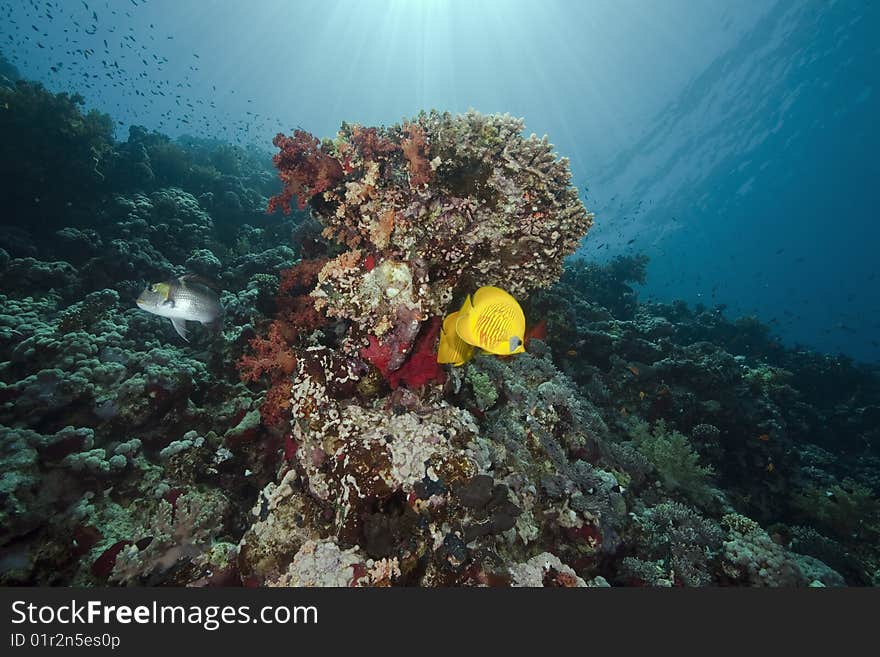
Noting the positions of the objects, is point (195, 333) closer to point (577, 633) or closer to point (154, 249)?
point (154, 249)

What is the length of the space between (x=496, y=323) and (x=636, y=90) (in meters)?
63.8

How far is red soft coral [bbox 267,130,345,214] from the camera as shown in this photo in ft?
11.3

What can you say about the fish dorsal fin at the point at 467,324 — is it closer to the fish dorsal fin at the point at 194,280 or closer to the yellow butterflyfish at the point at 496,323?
the yellow butterflyfish at the point at 496,323

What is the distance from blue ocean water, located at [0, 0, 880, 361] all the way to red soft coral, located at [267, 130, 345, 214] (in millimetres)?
20512

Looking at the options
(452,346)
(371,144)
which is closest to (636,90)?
(371,144)

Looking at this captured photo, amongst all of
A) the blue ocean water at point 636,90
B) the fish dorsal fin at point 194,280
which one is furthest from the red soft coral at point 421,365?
the blue ocean water at point 636,90

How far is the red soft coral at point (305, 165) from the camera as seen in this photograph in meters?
3.44

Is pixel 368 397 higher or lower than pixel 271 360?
lower

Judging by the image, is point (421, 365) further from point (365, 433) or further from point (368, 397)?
point (365, 433)

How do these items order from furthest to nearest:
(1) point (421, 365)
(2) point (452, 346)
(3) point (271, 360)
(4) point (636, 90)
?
(4) point (636, 90) → (3) point (271, 360) → (1) point (421, 365) → (2) point (452, 346)

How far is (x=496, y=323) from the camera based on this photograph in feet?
5.72

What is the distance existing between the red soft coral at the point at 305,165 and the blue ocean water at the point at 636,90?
2051cm

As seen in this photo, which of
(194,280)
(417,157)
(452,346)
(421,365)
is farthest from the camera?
(421,365)

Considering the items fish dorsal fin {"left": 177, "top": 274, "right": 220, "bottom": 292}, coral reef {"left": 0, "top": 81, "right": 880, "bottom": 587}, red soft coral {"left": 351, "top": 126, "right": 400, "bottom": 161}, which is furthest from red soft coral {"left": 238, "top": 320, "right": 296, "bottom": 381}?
red soft coral {"left": 351, "top": 126, "right": 400, "bottom": 161}
